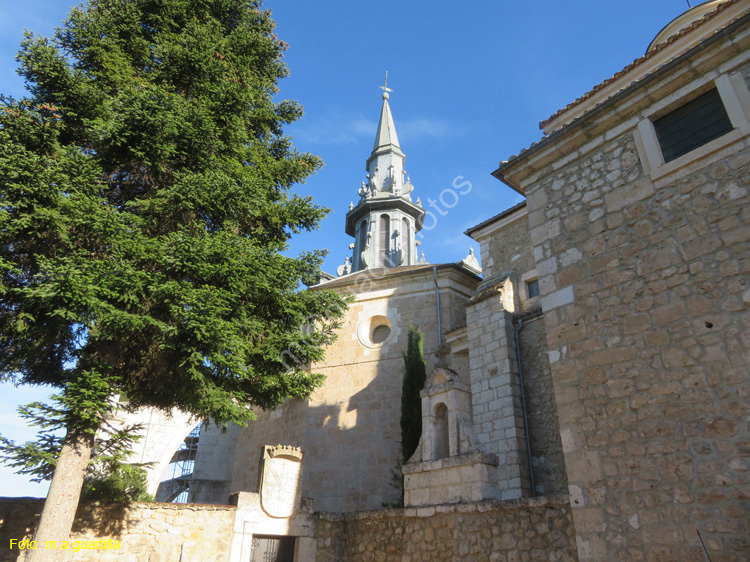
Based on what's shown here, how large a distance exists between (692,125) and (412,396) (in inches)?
333

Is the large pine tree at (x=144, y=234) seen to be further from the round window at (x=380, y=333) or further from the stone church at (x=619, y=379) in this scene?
the round window at (x=380, y=333)

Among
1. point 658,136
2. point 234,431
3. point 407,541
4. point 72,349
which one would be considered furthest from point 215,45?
point 234,431

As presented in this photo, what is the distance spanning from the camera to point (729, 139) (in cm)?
435

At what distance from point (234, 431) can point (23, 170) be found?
1481cm

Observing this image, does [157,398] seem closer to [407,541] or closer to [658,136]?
[407,541]

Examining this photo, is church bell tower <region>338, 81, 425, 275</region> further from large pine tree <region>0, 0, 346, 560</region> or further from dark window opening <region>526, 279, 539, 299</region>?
large pine tree <region>0, 0, 346, 560</region>

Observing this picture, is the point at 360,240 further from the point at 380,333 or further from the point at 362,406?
the point at 362,406

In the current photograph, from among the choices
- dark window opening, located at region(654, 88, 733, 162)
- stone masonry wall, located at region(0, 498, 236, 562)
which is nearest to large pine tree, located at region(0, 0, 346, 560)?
stone masonry wall, located at region(0, 498, 236, 562)

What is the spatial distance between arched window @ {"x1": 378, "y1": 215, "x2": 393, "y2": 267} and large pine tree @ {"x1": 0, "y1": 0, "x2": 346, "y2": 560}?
13416 millimetres

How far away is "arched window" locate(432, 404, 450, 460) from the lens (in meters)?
6.84

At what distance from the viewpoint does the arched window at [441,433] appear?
6845mm

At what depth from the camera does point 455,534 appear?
5941mm

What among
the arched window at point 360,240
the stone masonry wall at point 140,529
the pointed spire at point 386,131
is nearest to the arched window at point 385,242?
the arched window at point 360,240

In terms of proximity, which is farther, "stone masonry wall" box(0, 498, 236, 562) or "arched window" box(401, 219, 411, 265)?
"arched window" box(401, 219, 411, 265)
